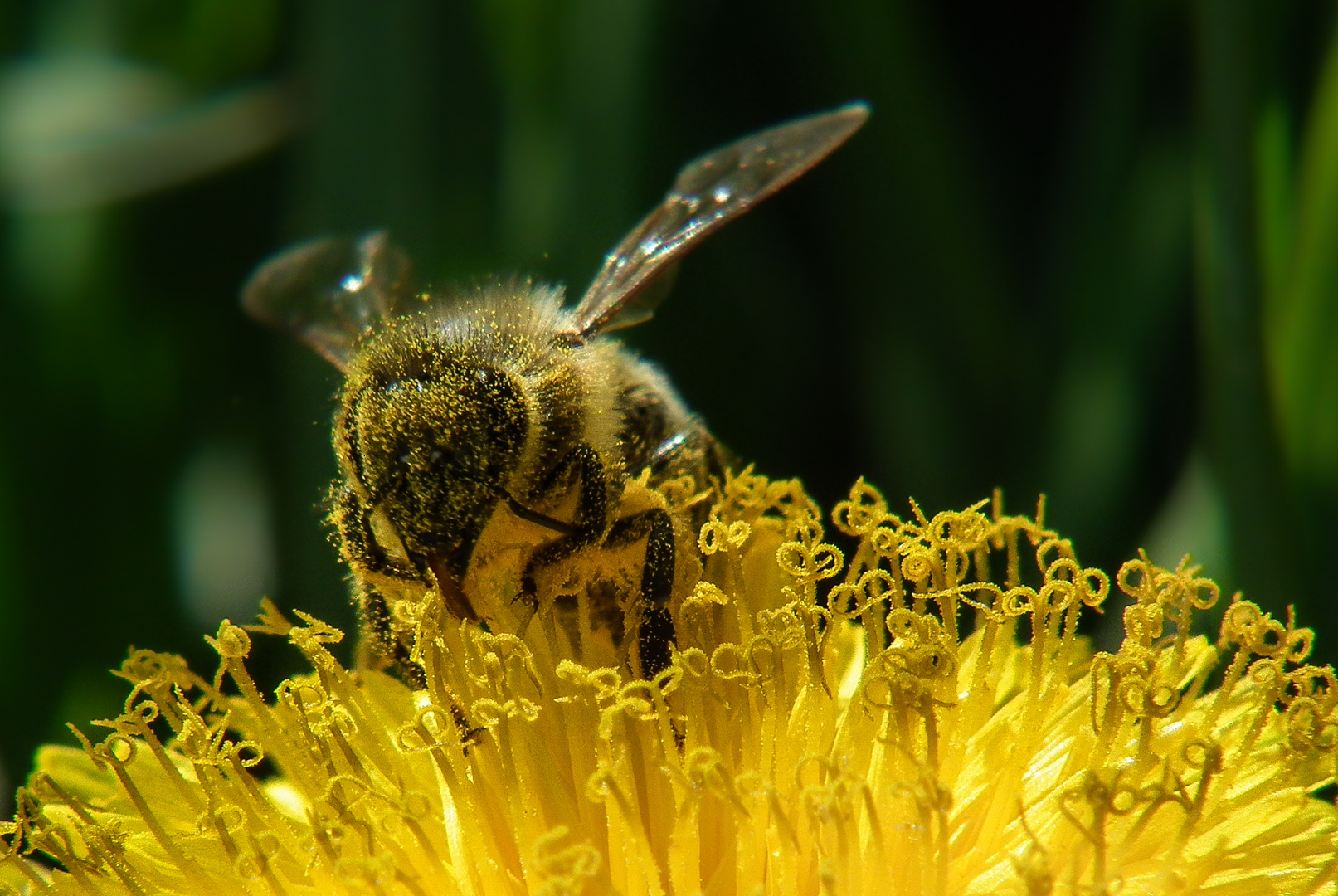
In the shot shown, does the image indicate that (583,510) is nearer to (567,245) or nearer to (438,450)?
(438,450)

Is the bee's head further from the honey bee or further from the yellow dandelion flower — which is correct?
the yellow dandelion flower

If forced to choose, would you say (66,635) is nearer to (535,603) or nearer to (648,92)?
(535,603)

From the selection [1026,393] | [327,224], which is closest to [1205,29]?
[1026,393]

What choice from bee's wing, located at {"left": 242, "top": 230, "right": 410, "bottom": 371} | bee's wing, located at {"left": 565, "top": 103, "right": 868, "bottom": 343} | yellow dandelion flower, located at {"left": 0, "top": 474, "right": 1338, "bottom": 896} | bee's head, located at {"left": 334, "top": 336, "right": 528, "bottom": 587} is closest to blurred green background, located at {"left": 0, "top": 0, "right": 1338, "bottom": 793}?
bee's wing, located at {"left": 242, "top": 230, "right": 410, "bottom": 371}

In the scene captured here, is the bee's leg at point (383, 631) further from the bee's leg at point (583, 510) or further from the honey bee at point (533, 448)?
the bee's leg at point (583, 510)

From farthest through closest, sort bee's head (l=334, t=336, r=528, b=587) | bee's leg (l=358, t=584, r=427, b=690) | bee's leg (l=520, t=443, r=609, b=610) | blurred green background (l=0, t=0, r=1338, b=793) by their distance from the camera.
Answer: blurred green background (l=0, t=0, r=1338, b=793), bee's leg (l=358, t=584, r=427, b=690), bee's leg (l=520, t=443, r=609, b=610), bee's head (l=334, t=336, r=528, b=587)

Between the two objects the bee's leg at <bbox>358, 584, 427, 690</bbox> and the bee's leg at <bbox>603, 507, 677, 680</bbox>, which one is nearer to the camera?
the bee's leg at <bbox>603, 507, 677, 680</bbox>

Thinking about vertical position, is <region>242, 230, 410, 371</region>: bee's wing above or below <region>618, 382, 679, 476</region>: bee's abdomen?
above
